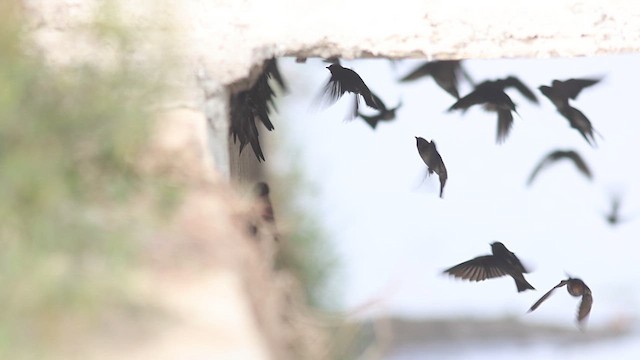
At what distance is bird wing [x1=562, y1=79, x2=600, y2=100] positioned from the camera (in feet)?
8.60

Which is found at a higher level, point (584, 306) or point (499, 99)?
point (499, 99)

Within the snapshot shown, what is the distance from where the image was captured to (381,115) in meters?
2.75

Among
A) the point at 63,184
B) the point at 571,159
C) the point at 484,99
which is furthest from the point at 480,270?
the point at 63,184

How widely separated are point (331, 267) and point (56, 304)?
2257 mm

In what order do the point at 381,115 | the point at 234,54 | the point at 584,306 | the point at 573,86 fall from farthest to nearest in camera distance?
the point at 584,306, the point at 381,115, the point at 573,86, the point at 234,54

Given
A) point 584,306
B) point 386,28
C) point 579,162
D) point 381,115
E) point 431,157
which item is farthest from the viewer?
point 579,162

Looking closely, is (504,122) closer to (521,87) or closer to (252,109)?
(521,87)

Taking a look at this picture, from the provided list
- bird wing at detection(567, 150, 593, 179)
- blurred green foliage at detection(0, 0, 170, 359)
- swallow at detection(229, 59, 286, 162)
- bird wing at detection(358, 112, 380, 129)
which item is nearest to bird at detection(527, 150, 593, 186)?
bird wing at detection(567, 150, 593, 179)

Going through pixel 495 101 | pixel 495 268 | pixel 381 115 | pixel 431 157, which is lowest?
pixel 495 268

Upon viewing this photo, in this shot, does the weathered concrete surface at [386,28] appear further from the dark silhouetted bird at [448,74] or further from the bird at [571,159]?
the bird at [571,159]

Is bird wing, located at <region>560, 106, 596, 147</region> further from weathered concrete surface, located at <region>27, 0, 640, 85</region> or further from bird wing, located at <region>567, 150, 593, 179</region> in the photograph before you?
bird wing, located at <region>567, 150, 593, 179</region>

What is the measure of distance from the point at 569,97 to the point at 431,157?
356mm

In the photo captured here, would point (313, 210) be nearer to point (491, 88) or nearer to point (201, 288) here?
point (491, 88)

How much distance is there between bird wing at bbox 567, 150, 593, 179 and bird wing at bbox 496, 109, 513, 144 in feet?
2.81
